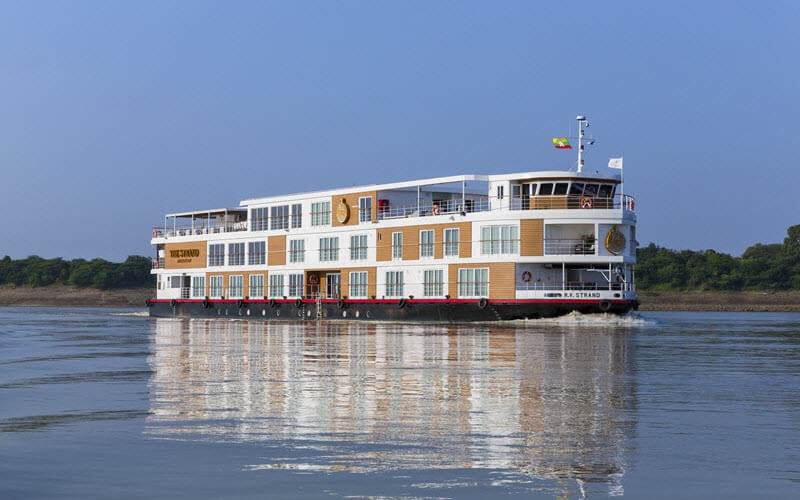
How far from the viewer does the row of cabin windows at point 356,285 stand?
5222 cm

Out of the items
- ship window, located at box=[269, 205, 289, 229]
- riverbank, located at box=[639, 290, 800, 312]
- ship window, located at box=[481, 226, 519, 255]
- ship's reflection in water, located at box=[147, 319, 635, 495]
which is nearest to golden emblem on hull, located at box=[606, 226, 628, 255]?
ship window, located at box=[481, 226, 519, 255]

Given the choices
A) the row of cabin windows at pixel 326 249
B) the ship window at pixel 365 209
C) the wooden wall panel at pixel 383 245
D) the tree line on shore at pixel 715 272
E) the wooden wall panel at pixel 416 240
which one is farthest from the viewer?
the tree line on shore at pixel 715 272

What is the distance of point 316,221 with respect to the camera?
62.6 m

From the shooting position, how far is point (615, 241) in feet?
161

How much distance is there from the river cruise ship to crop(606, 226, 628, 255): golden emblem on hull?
6cm

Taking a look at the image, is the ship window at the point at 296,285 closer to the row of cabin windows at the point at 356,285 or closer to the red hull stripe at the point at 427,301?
the row of cabin windows at the point at 356,285

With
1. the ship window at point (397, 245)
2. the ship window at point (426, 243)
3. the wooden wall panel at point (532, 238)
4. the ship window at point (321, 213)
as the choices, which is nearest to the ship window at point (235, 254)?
the ship window at point (321, 213)

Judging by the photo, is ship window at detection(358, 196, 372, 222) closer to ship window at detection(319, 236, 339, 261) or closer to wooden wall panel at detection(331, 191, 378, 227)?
wooden wall panel at detection(331, 191, 378, 227)

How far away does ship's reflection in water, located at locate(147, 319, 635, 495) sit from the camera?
9766 mm

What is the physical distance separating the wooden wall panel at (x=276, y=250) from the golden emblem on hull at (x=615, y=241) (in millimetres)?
23799

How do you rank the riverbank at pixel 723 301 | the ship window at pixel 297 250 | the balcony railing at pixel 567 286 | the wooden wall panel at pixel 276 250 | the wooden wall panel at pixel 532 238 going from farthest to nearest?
1. the riverbank at pixel 723 301
2. the wooden wall panel at pixel 276 250
3. the ship window at pixel 297 250
4. the balcony railing at pixel 567 286
5. the wooden wall panel at pixel 532 238

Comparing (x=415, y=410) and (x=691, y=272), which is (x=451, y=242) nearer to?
(x=415, y=410)

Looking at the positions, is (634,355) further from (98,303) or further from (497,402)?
(98,303)

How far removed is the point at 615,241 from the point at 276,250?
980 inches
